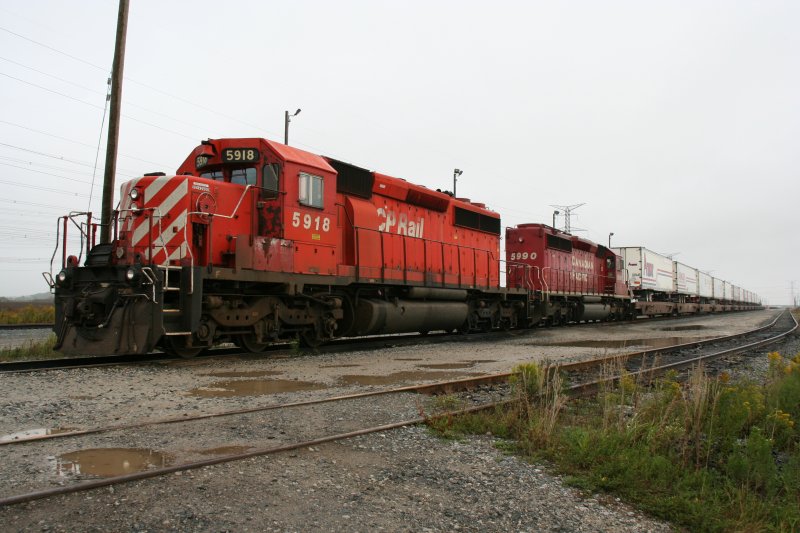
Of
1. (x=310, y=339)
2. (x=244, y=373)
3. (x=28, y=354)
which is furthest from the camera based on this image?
(x=310, y=339)

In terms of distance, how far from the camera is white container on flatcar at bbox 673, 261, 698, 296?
3788cm

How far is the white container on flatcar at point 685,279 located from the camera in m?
37.9

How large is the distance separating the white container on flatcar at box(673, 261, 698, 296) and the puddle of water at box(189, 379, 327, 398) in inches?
1426

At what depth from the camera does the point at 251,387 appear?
6.54 metres

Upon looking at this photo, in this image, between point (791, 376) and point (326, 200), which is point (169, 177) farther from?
point (791, 376)

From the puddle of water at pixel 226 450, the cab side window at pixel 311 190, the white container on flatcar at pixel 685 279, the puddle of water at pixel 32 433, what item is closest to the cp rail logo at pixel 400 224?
the cab side window at pixel 311 190

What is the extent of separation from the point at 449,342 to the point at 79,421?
907 cm

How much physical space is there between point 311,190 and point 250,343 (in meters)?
2.86

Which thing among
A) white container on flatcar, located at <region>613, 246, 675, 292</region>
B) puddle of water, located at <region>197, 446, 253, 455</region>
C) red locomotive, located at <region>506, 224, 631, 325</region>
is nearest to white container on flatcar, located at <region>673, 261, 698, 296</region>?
white container on flatcar, located at <region>613, 246, 675, 292</region>

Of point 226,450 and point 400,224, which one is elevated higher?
point 400,224

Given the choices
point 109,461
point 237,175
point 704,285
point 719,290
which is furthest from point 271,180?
point 719,290

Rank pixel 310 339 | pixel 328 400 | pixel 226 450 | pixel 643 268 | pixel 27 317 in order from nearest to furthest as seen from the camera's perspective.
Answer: pixel 226 450, pixel 328 400, pixel 310 339, pixel 27 317, pixel 643 268

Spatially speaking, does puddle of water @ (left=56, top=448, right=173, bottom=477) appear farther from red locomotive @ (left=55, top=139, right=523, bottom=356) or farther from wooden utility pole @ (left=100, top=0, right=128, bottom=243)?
wooden utility pole @ (left=100, top=0, right=128, bottom=243)

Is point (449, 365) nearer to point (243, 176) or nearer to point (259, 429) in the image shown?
point (243, 176)
